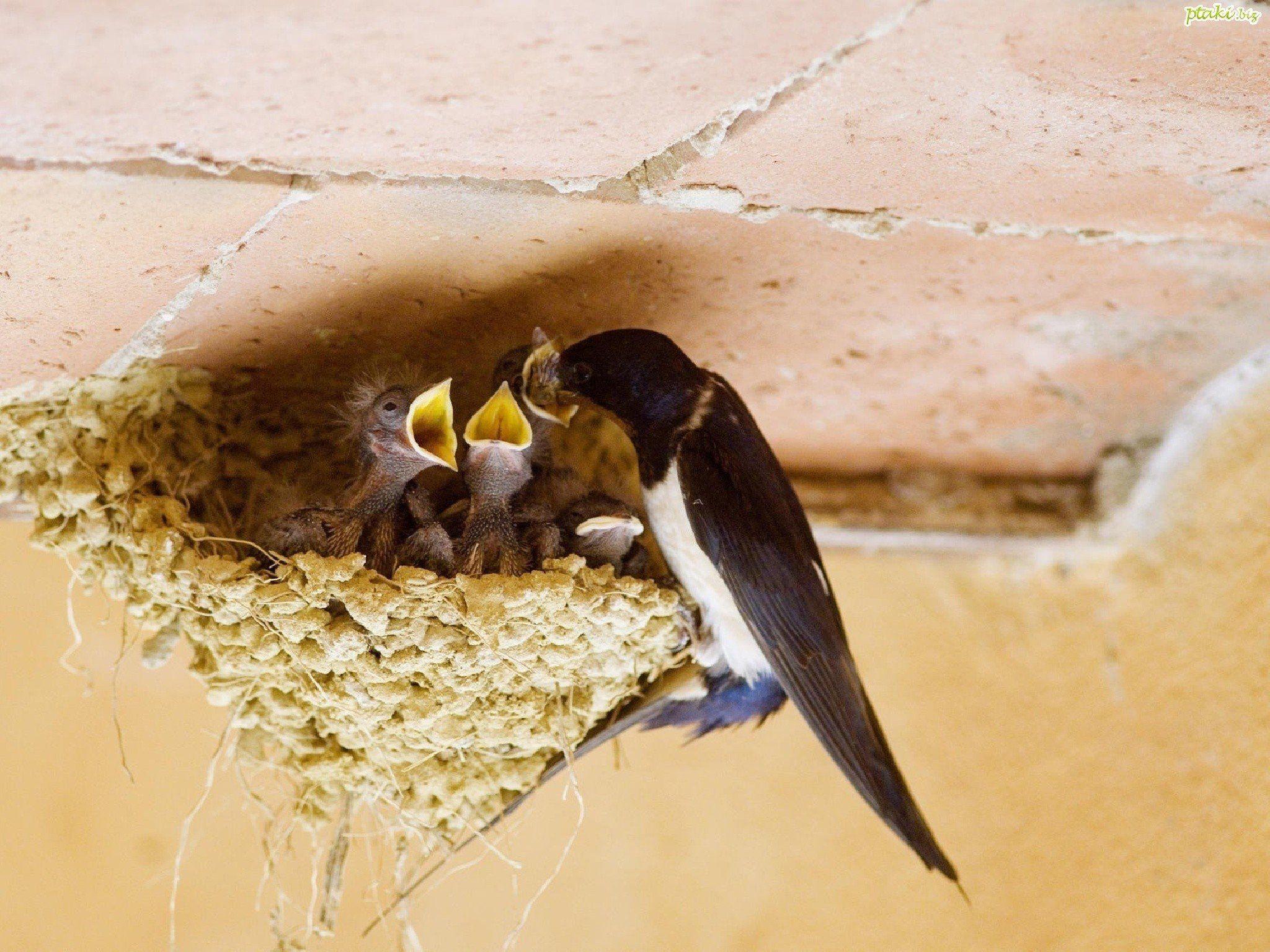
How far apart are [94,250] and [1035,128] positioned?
1296 mm

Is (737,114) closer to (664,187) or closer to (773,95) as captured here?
(773,95)

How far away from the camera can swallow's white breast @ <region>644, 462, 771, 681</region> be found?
2164mm

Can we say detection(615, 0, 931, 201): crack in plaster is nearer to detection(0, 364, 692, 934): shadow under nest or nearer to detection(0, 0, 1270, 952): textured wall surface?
detection(0, 0, 1270, 952): textured wall surface

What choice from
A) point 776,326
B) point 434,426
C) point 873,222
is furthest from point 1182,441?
point 434,426

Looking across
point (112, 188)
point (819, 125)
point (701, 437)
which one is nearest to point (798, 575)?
point (701, 437)

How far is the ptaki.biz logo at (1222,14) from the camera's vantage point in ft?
5.14

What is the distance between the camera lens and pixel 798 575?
2111mm

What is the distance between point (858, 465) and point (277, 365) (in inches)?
51.6

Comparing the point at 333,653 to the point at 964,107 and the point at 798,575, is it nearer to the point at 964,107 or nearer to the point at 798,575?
the point at 798,575

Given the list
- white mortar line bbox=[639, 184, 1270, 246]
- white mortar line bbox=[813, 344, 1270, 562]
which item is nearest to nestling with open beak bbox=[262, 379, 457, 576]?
white mortar line bbox=[639, 184, 1270, 246]

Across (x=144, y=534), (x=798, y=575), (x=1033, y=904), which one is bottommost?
(x=1033, y=904)

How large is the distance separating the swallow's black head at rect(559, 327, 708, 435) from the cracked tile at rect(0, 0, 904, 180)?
0.53m

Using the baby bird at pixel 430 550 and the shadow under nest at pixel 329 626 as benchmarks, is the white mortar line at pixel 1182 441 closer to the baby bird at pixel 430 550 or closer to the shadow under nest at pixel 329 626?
the shadow under nest at pixel 329 626

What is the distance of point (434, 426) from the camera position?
2.24 metres
